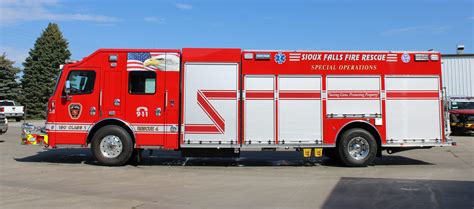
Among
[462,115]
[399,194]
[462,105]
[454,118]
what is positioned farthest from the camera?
[462,105]

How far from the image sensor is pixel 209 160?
1227 centimetres

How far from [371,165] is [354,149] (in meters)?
0.93

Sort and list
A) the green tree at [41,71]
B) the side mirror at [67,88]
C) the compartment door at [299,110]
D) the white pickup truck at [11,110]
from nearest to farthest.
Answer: the side mirror at [67,88] < the compartment door at [299,110] < the white pickup truck at [11,110] < the green tree at [41,71]

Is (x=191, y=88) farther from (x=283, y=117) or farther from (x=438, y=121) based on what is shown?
(x=438, y=121)

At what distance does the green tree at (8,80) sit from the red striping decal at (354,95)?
4976 centimetres

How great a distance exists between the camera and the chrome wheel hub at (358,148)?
10695 millimetres

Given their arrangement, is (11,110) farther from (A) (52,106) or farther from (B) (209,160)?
(B) (209,160)

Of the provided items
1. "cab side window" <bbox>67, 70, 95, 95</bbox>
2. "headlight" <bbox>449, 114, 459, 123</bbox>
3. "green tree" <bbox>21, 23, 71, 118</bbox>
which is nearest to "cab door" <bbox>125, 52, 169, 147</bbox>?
"cab side window" <bbox>67, 70, 95, 95</bbox>

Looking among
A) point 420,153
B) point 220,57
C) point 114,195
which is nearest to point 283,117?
point 220,57

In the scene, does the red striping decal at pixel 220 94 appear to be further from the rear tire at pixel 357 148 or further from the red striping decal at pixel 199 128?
the rear tire at pixel 357 148

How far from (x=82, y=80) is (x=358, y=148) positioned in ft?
23.9

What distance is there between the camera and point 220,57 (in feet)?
35.1

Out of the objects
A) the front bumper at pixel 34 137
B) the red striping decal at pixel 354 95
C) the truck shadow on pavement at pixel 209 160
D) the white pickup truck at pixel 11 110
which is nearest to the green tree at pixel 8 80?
the white pickup truck at pixel 11 110

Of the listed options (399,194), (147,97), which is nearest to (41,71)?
(147,97)
